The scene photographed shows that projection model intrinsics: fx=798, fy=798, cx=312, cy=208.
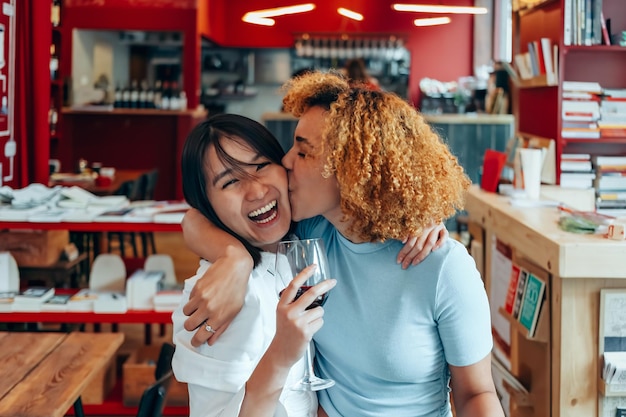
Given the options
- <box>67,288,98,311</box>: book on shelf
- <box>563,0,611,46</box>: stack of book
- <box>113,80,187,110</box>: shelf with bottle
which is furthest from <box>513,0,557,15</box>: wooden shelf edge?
<box>113,80,187,110</box>: shelf with bottle

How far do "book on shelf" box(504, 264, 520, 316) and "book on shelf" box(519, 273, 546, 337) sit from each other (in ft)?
0.51

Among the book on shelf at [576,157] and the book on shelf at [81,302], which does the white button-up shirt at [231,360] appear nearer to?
the book on shelf at [81,302]

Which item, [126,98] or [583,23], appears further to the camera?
[126,98]

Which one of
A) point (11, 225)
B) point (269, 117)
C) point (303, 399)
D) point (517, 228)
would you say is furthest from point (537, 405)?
point (269, 117)

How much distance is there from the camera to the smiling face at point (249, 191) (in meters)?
1.90

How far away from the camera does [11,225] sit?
395cm

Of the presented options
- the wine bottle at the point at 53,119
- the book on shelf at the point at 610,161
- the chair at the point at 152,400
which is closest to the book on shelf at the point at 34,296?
the chair at the point at 152,400

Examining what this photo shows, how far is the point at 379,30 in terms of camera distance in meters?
14.2

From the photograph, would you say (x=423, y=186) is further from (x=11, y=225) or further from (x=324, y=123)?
(x=11, y=225)

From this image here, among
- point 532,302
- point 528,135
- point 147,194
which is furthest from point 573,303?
point 147,194

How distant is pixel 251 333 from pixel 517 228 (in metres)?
2.17

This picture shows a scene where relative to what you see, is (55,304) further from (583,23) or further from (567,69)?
(567,69)

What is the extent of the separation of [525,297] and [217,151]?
2030 millimetres

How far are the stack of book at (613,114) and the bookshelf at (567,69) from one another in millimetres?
44
